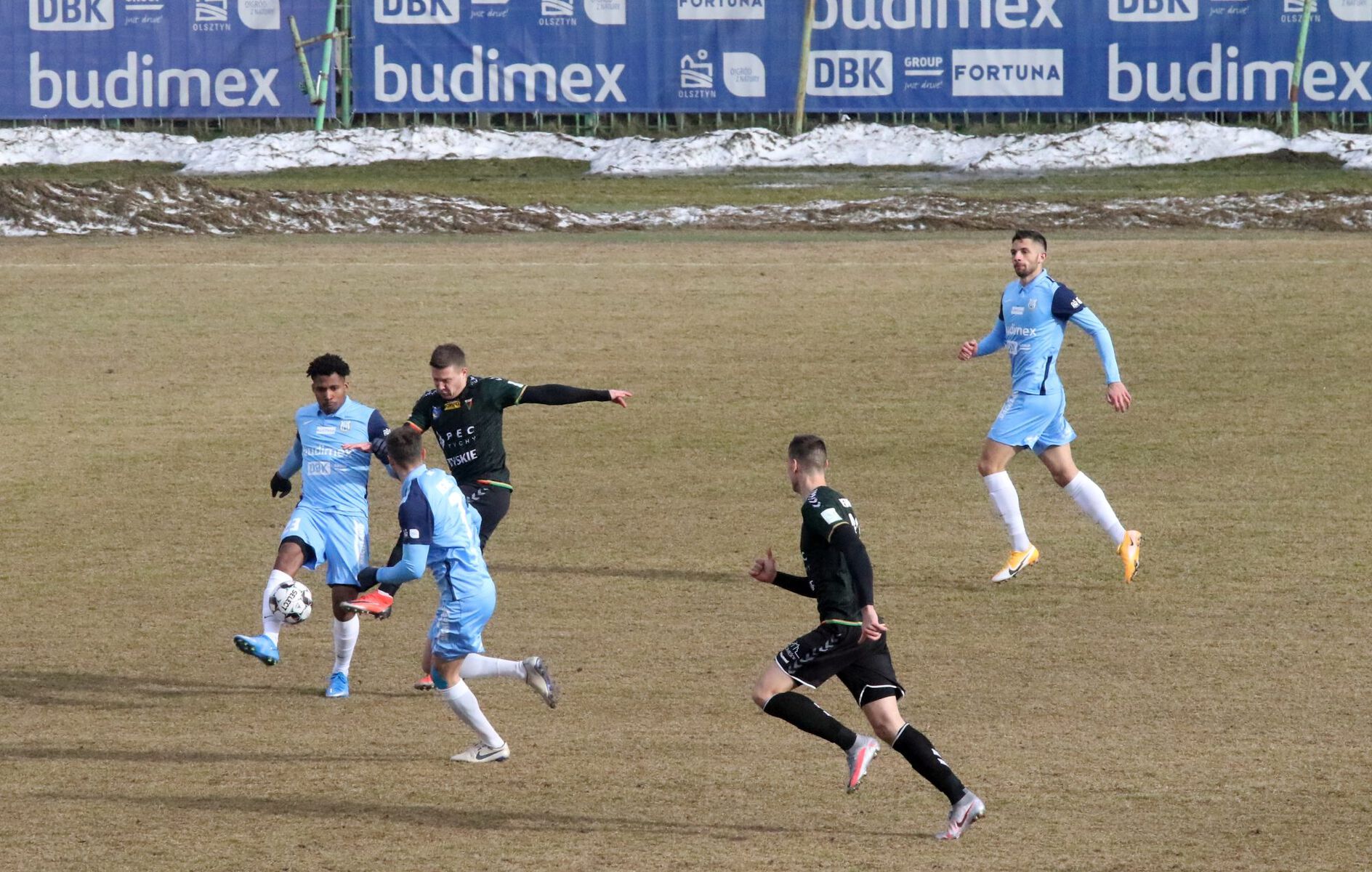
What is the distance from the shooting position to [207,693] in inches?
421

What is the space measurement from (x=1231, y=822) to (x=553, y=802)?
3.35 meters

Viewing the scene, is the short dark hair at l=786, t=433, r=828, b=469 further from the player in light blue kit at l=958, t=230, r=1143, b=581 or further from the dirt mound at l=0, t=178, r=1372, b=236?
the dirt mound at l=0, t=178, r=1372, b=236

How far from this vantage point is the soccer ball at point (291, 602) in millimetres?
10242

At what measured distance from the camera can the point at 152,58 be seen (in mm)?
33688

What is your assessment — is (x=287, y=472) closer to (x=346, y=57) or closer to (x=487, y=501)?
(x=487, y=501)

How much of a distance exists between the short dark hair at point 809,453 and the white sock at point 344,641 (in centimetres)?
336

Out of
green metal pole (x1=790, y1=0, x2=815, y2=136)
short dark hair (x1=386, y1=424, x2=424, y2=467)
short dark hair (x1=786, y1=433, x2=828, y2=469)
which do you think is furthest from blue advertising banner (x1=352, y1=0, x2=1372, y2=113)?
short dark hair (x1=786, y1=433, x2=828, y2=469)

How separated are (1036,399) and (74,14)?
25996 millimetres

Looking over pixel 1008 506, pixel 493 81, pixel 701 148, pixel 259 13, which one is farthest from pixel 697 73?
pixel 1008 506

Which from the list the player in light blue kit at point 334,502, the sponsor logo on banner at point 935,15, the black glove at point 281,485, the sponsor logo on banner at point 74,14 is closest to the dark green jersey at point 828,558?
the player in light blue kit at point 334,502

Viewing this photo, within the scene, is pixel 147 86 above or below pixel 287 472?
above

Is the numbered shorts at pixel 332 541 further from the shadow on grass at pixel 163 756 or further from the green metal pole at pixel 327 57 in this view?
the green metal pole at pixel 327 57

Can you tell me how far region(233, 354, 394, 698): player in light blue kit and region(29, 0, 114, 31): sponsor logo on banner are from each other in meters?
25.3

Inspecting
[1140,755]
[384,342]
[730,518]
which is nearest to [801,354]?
[384,342]
